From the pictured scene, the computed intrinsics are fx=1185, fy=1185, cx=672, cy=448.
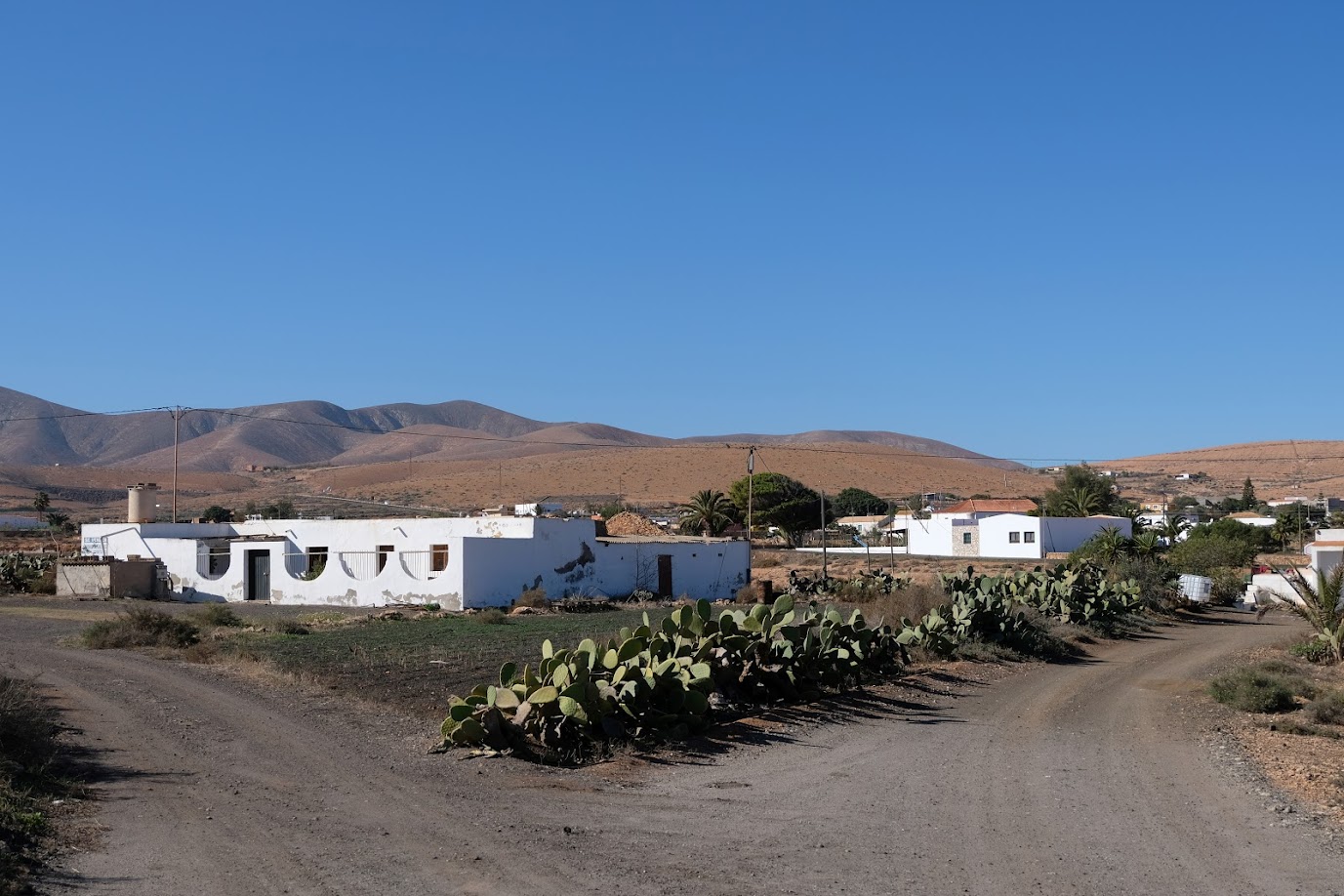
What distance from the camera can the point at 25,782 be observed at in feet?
32.1

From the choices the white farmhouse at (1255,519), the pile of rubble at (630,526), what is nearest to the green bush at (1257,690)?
the pile of rubble at (630,526)

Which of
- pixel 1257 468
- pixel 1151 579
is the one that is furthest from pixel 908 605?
pixel 1257 468

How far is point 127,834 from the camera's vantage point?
Answer: 8.66 metres

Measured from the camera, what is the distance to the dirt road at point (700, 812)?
7.85 m

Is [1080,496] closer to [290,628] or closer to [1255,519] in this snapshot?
[1255,519]

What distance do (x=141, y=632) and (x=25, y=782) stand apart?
1429cm

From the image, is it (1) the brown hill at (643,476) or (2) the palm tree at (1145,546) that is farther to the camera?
(1) the brown hill at (643,476)

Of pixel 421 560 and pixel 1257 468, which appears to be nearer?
pixel 421 560

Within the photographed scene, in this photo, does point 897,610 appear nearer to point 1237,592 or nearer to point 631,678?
point 631,678

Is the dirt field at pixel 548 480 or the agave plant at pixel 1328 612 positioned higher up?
the dirt field at pixel 548 480

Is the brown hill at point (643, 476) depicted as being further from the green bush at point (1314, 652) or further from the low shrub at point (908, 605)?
the green bush at point (1314, 652)

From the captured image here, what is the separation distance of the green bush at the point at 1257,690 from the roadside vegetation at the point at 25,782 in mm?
14245

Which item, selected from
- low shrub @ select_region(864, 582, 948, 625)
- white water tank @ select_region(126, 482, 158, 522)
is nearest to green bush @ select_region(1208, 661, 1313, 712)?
low shrub @ select_region(864, 582, 948, 625)

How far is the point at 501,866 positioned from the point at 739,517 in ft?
237
